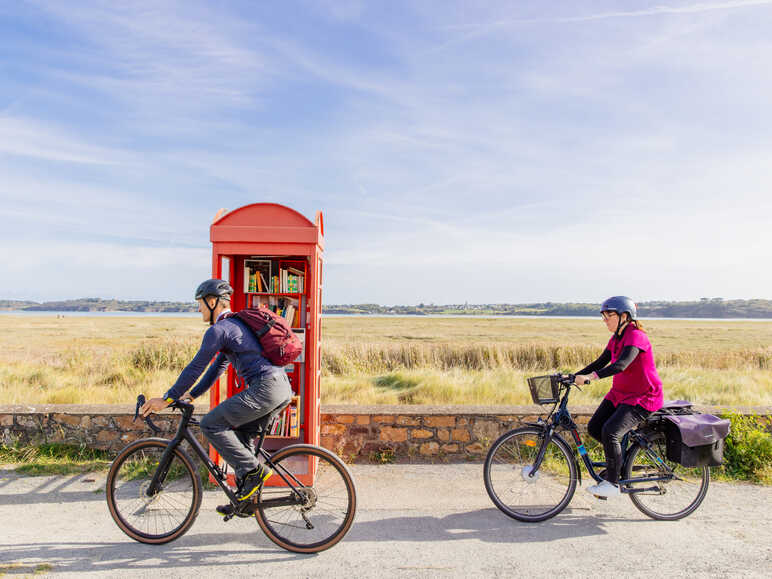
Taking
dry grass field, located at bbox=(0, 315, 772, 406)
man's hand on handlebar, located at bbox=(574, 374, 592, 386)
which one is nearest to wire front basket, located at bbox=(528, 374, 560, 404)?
man's hand on handlebar, located at bbox=(574, 374, 592, 386)

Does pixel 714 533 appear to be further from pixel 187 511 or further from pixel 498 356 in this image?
pixel 498 356

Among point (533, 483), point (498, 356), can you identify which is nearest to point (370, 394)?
point (533, 483)

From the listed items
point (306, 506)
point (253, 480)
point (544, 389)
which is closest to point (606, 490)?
point (544, 389)

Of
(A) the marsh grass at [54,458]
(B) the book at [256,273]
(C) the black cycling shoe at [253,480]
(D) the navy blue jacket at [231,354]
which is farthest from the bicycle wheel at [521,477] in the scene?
(A) the marsh grass at [54,458]

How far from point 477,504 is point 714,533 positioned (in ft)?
6.43

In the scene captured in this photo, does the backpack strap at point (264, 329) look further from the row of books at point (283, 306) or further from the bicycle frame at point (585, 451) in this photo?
the bicycle frame at point (585, 451)

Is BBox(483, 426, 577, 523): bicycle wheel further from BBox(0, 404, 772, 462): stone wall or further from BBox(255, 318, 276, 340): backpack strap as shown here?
BBox(255, 318, 276, 340): backpack strap

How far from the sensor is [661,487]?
473 cm

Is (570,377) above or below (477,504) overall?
above

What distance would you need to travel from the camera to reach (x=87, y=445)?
250 inches

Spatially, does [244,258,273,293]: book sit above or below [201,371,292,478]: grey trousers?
above

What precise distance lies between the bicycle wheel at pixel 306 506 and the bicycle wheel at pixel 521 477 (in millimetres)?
1375

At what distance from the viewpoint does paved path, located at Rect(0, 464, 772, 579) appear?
379 cm

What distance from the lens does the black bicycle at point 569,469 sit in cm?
473
